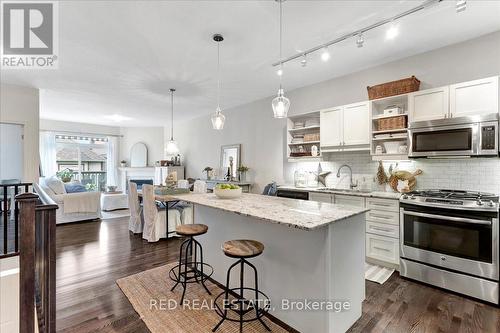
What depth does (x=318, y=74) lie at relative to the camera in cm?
404

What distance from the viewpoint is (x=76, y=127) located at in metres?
8.27

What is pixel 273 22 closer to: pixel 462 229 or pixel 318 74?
pixel 318 74

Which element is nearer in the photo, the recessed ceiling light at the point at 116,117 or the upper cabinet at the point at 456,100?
the upper cabinet at the point at 456,100

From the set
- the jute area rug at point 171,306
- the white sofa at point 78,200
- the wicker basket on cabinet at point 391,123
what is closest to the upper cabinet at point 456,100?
the wicker basket on cabinet at point 391,123

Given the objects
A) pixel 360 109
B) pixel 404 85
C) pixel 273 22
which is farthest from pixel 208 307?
pixel 404 85

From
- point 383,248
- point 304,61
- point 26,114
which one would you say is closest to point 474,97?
point 304,61

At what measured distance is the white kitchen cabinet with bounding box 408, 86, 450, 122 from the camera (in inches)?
114

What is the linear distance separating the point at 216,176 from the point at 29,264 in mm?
5339

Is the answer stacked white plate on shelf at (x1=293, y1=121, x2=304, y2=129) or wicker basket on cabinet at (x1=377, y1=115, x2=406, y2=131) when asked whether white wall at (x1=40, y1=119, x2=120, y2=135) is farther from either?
wicker basket on cabinet at (x1=377, y1=115, x2=406, y2=131)

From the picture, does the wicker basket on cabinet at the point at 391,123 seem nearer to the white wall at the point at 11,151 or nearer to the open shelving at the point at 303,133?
the open shelving at the point at 303,133

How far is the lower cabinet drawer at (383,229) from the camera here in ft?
10.2

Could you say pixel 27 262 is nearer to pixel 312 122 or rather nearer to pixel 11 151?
pixel 312 122

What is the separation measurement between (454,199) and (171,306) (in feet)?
10.4

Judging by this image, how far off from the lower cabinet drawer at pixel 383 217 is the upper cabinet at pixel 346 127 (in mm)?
968
